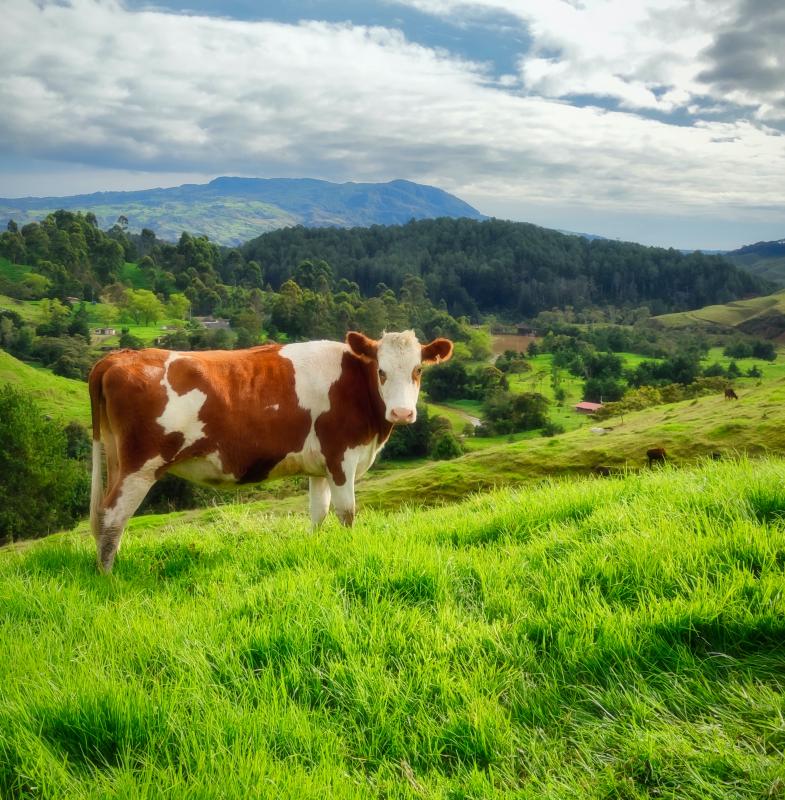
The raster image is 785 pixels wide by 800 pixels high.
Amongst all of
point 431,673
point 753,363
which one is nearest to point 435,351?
point 431,673

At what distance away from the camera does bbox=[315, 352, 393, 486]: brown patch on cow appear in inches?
280

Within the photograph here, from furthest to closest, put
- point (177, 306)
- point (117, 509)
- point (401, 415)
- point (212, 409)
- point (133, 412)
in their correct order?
point (177, 306) < point (401, 415) < point (212, 409) < point (133, 412) < point (117, 509)

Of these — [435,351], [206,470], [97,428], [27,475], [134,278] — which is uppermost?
[134,278]

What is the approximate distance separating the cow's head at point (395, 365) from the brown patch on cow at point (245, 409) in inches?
35.5

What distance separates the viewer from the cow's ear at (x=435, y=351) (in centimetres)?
793

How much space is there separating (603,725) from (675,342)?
575ft

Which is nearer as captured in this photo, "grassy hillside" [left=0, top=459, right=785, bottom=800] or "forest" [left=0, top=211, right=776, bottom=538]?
"grassy hillside" [left=0, top=459, right=785, bottom=800]

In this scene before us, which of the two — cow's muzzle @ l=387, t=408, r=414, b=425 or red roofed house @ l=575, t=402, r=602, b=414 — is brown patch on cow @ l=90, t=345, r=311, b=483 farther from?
red roofed house @ l=575, t=402, r=602, b=414

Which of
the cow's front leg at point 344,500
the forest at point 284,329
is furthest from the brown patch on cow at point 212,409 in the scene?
the forest at point 284,329

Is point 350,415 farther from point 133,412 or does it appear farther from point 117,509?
point 117,509

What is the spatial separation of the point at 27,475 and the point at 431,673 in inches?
1877

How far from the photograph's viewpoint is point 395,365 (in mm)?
7145

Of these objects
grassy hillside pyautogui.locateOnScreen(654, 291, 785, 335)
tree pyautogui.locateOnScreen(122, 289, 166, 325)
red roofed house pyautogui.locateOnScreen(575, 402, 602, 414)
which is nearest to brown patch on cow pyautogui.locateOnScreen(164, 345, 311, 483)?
red roofed house pyautogui.locateOnScreen(575, 402, 602, 414)

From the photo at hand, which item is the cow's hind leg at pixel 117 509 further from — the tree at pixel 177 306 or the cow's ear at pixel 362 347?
the tree at pixel 177 306
